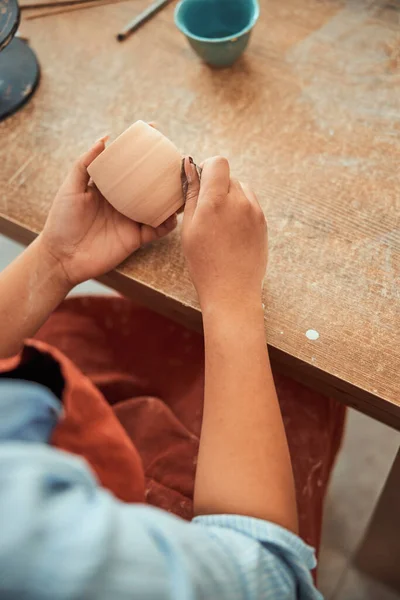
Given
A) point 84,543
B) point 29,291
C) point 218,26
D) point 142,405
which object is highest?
point 218,26

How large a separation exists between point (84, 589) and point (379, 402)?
34 cm

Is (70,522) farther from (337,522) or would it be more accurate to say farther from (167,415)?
(337,522)

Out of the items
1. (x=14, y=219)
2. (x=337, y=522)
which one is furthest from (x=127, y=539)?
(x=337, y=522)

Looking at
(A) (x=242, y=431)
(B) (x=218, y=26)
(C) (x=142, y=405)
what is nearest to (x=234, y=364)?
(A) (x=242, y=431)

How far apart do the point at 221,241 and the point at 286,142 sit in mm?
216

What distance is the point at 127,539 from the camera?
1.13ft

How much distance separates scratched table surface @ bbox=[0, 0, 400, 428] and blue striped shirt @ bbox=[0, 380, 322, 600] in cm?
21

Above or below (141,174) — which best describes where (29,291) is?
below

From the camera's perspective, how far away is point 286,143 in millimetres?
707

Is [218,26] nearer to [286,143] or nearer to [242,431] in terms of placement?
[286,143]

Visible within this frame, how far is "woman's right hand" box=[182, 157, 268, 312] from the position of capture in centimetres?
58

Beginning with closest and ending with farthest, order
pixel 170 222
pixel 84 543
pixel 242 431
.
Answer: pixel 84 543, pixel 242 431, pixel 170 222

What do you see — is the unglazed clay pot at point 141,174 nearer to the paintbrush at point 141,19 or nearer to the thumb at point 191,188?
the thumb at point 191,188

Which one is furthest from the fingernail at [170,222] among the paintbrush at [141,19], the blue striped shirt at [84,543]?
the paintbrush at [141,19]
